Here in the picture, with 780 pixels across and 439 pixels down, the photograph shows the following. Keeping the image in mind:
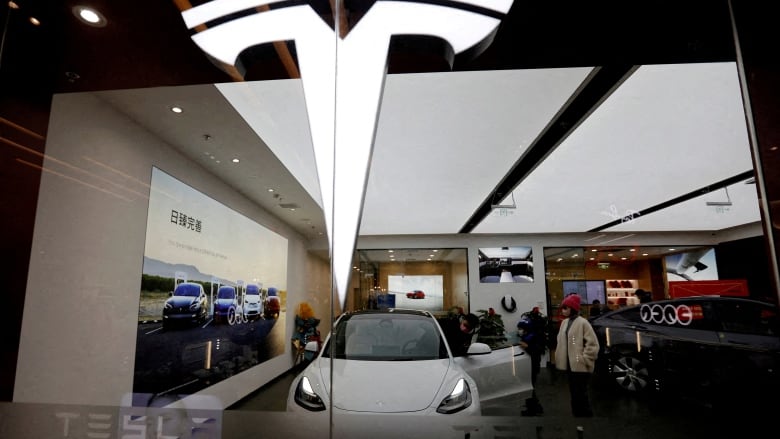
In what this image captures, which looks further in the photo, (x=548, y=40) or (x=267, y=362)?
(x=267, y=362)

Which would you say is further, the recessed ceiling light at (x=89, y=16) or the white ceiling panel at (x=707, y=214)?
the white ceiling panel at (x=707, y=214)

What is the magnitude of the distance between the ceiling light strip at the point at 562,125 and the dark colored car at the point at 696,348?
3.82ft

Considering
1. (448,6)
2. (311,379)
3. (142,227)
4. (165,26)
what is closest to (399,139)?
(448,6)

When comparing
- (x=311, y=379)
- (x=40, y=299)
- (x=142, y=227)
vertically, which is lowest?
(x=311, y=379)

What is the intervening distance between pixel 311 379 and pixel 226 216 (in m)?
1.25

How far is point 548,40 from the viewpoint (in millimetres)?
1940

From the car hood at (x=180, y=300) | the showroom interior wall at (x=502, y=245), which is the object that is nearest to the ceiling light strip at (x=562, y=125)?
the showroom interior wall at (x=502, y=245)

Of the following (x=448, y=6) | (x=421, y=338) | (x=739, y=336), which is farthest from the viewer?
(x=421, y=338)

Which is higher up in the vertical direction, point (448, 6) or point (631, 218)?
point (448, 6)

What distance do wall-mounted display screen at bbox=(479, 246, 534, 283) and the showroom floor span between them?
2.35ft

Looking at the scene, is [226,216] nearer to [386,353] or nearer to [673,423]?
[386,353]

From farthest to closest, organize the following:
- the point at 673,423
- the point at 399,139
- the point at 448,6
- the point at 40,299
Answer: the point at 399,139
the point at 40,299
the point at 673,423
the point at 448,6

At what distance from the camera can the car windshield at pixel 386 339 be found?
7.28 feet

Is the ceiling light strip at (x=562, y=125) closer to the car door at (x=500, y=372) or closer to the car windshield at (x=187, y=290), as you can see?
the car door at (x=500, y=372)
